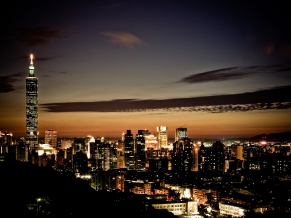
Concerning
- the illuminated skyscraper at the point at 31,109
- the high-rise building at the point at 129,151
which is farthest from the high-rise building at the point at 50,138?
the high-rise building at the point at 129,151

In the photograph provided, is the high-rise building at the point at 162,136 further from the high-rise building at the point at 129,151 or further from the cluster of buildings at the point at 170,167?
the high-rise building at the point at 129,151

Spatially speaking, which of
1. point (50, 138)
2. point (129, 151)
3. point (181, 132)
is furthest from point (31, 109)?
point (181, 132)

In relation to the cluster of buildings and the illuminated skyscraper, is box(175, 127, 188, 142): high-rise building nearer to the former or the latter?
the cluster of buildings

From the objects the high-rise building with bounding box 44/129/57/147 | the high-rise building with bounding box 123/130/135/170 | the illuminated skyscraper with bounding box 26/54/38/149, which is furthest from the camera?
the high-rise building with bounding box 44/129/57/147

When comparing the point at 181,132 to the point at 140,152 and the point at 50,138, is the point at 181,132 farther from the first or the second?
the point at 50,138

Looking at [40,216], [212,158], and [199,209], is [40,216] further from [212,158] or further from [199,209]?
[212,158]

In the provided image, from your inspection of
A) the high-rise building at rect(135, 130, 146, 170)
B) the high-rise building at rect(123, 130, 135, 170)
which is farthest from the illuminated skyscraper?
the high-rise building at rect(135, 130, 146, 170)

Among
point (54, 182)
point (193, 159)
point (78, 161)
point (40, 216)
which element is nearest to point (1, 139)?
point (78, 161)
